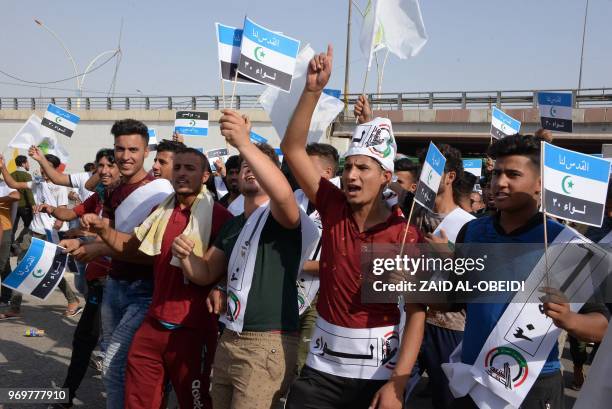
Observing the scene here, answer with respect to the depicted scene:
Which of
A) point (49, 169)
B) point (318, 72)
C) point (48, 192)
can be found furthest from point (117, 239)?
point (48, 192)

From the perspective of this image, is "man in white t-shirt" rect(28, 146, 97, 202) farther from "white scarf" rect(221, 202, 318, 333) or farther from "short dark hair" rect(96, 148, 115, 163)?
"white scarf" rect(221, 202, 318, 333)

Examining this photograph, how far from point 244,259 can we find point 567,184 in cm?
157

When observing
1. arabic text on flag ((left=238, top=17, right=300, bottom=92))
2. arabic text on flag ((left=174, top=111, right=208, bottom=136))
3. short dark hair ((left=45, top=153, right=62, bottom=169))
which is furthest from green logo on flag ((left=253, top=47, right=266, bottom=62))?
short dark hair ((left=45, top=153, right=62, bottom=169))

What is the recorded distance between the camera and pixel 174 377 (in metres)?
4.03

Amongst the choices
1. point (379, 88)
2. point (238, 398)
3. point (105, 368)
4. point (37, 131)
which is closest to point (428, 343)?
→ point (238, 398)

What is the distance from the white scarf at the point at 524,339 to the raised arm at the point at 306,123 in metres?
1.08

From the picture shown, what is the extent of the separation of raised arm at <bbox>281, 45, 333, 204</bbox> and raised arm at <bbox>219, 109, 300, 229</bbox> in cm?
10

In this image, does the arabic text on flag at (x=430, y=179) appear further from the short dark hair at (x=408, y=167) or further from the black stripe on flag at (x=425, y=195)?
the short dark hair at (x=408, y=167)

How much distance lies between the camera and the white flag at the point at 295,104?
Result: 5.27 m

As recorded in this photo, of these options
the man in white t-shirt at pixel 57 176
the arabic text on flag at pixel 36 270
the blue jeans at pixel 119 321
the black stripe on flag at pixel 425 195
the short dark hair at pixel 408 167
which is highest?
the short dark hair at pixel 408 167

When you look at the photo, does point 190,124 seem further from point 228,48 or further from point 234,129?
point 234,129

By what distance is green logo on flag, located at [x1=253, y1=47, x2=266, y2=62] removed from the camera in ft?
14.9

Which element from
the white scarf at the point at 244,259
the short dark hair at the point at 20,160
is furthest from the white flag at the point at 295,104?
the short dark hair at the point at 20,160

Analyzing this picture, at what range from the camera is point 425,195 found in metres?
4.20
